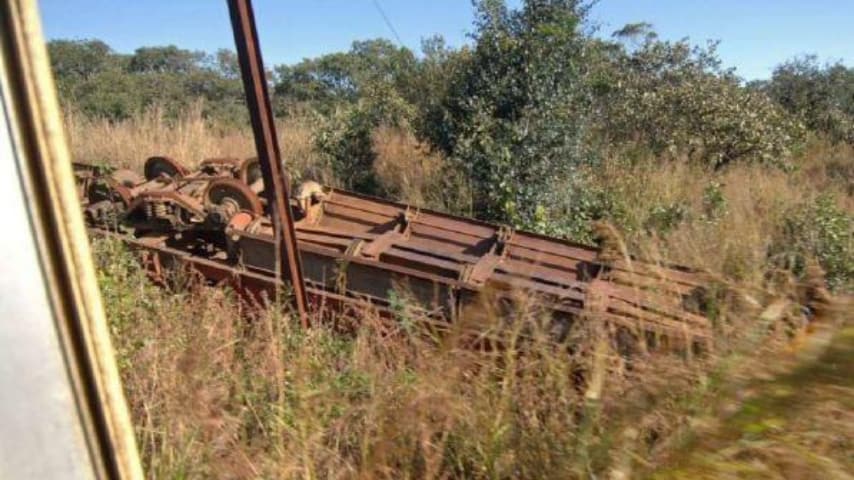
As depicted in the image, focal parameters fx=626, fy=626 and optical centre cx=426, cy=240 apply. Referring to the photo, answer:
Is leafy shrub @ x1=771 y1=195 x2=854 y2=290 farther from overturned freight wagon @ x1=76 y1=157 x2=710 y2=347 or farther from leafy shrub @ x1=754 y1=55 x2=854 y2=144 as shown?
leafy shrub @ x1=754 y1=55 x2=854 y2=144

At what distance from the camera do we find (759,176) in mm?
8734

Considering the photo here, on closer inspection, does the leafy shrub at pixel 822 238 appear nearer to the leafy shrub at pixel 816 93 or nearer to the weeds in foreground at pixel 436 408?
the weeds in foreground at pixel 436 408

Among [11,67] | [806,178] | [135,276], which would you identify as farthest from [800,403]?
[806,178]

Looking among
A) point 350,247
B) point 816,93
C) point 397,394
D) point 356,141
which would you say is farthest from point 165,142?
point 816,93

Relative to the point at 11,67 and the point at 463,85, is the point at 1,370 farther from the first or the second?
the point at 463,85

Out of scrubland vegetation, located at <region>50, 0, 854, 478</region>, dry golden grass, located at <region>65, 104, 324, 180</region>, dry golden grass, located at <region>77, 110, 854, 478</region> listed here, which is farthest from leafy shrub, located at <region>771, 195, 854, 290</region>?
dry golden grass, located at <region>65, 104, 324, 180</region>

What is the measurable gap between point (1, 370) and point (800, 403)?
1.75 metres

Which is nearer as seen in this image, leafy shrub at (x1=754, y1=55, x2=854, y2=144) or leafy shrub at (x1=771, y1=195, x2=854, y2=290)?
leafy shrub at (x1=771, y1=195, x2=854, y2=290)

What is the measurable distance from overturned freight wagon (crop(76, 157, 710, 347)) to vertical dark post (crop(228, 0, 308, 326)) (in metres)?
0.28

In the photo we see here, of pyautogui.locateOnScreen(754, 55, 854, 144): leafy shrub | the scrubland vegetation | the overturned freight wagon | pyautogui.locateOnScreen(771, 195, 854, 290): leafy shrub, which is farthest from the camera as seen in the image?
pyautogui.locateOnScreen(754, 55, 854, 144): leafy shrub

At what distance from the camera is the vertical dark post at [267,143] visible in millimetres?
3805

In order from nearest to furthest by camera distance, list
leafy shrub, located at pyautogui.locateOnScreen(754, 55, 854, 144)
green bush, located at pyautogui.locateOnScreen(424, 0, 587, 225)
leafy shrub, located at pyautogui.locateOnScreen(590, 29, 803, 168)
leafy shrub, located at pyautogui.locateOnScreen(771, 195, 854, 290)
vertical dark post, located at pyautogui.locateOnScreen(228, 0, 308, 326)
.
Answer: vertical dark post, located at pyautogui.locateOnScreen(228, 0, 308, 326), leafy shrub, located at pyautogui.locateOnScreen(771, 195, 854, 290), green bush, located at pyautogui.locateOnScreen(424, 0, 587, 225), leafy shrub, located at pyautogui.locateOnScreen(590, 29, 803, 168), leafy shrub, located at pyautogui.locateOnScreen(754, 55, 854, 144)

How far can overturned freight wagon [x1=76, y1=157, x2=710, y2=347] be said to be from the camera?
4215 mm

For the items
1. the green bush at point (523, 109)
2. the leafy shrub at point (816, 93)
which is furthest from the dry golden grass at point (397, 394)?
the leafy shrub at point (816, 93)
